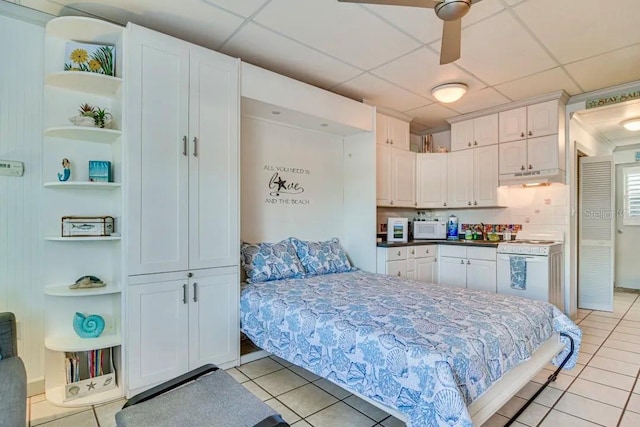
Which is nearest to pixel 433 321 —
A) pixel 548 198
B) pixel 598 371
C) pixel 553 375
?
pixel 553 375

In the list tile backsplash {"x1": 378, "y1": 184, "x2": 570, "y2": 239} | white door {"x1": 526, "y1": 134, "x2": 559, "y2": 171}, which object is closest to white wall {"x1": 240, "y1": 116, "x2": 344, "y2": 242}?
tile backsplash {"x1": 378, "y1": 184, "x2": 570, "y2": 239}

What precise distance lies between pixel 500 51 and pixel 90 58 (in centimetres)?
336

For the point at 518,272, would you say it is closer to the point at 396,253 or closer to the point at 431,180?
the point at 396,253

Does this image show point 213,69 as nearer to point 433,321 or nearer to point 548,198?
point 433,321

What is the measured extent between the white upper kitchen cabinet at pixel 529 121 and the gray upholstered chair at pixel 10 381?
5.11m

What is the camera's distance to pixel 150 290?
2.48m

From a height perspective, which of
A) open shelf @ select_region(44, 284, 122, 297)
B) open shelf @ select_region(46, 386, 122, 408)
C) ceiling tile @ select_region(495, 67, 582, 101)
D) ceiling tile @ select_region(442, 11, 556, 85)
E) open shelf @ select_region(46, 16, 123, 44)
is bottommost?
open shelf @ select_region(46, 386, 122, 408)

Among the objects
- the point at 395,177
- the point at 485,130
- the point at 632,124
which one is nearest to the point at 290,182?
the point at 395,177

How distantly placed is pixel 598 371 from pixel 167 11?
176 inches

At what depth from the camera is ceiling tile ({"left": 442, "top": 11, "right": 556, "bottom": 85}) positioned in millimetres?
2664

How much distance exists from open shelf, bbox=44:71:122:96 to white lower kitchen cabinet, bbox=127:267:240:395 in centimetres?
144

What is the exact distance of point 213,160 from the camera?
9.34 ft

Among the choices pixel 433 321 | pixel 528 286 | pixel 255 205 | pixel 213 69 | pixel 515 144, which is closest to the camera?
pixel 433 321

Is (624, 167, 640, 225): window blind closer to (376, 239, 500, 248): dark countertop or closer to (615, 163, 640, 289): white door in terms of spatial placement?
(615, 163, 640, 289): white door
